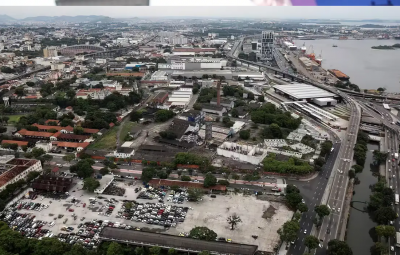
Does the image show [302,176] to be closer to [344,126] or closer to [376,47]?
[344,126]

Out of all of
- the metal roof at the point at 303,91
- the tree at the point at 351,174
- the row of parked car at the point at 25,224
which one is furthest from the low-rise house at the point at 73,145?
the metal roof at the point at 303,91

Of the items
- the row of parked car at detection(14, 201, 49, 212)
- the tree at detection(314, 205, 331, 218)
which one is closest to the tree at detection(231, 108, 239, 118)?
the tree at detection(314, 205, 331, 218)

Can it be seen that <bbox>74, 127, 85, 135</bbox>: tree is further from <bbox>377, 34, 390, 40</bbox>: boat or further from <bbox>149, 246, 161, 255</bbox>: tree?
<bbox>377, 34, 390, 40</bbox>: boat

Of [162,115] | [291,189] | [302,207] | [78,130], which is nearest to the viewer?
[302,207]

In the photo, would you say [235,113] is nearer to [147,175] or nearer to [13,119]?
[147,175]

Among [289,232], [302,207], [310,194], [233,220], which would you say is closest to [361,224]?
[310,194]

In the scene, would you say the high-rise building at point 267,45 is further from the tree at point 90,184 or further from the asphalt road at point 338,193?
the tree at point 90,184
